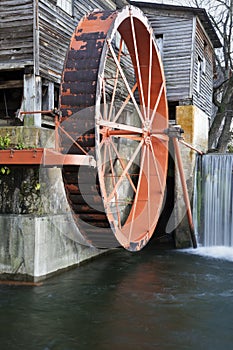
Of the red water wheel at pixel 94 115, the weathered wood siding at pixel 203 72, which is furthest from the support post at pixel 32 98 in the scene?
the weathered wood siding at pixel 203 72

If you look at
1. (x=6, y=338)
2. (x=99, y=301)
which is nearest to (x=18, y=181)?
(x=99, y=301)

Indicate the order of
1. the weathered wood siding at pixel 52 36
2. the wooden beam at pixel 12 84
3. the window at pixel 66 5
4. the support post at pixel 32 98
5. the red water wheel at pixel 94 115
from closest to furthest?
the red water wheel at pixel 94 115
the support post at pixel 32 98
the weathered wood siding at pixel 52 36
the wooden beam at pixel 12 84
the window at pixel 66 5

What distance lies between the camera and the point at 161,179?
1016cm

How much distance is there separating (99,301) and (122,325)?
1.02 metres

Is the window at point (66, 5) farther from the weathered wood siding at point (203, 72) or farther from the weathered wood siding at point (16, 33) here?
the weathered wood siding at point (203, 72)

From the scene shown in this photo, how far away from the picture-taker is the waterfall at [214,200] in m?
11.2

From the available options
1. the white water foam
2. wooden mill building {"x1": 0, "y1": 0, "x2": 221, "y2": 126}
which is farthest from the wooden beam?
the white water foam

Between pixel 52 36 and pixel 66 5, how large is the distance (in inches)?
46.8

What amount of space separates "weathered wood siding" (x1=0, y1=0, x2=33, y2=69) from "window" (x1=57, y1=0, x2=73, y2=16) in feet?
3.67

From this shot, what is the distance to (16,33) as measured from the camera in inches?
351

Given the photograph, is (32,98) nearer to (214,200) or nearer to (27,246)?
(27,246)

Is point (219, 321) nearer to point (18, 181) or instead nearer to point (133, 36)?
point (18, 181)

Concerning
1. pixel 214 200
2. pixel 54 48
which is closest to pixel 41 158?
pixel 54 48

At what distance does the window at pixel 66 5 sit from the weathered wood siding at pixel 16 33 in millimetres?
1118
